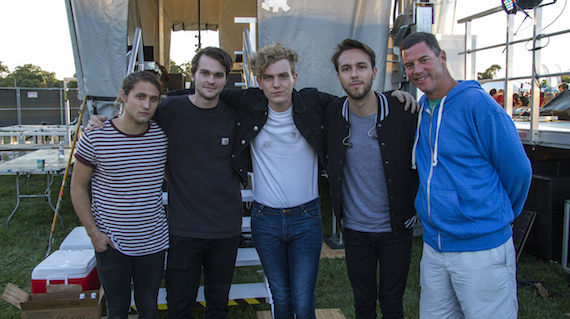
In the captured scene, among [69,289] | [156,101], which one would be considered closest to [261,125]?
[156,101]

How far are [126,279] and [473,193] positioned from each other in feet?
6.36

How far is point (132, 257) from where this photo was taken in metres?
2.32

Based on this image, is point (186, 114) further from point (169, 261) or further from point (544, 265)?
point (544, 265)

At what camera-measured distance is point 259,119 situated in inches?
94.2

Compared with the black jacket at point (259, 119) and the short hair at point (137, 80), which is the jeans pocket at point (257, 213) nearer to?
the black jacket at point (259, 119)

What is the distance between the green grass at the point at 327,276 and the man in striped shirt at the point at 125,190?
1.39 meters

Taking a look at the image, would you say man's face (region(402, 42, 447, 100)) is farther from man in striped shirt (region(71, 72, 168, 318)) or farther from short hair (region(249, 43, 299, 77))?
man in striped shirt (region(71, 72, 168, 318))

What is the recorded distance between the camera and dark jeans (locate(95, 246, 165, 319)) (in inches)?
90.2

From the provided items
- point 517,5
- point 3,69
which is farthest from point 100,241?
point 3,69

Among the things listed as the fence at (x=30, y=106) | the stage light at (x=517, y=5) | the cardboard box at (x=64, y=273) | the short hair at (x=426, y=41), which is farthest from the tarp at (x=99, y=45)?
the fence at (x=30, y=106)

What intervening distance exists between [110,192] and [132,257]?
15.9 inches

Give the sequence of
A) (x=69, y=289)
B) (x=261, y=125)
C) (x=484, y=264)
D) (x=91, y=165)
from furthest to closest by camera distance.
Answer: (x=69, y=289)
(x=261, y=125)
(x=91, y=165)
(x=484, y=264)

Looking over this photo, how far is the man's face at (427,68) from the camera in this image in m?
2.02

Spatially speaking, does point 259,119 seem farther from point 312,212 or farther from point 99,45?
point 99,45
